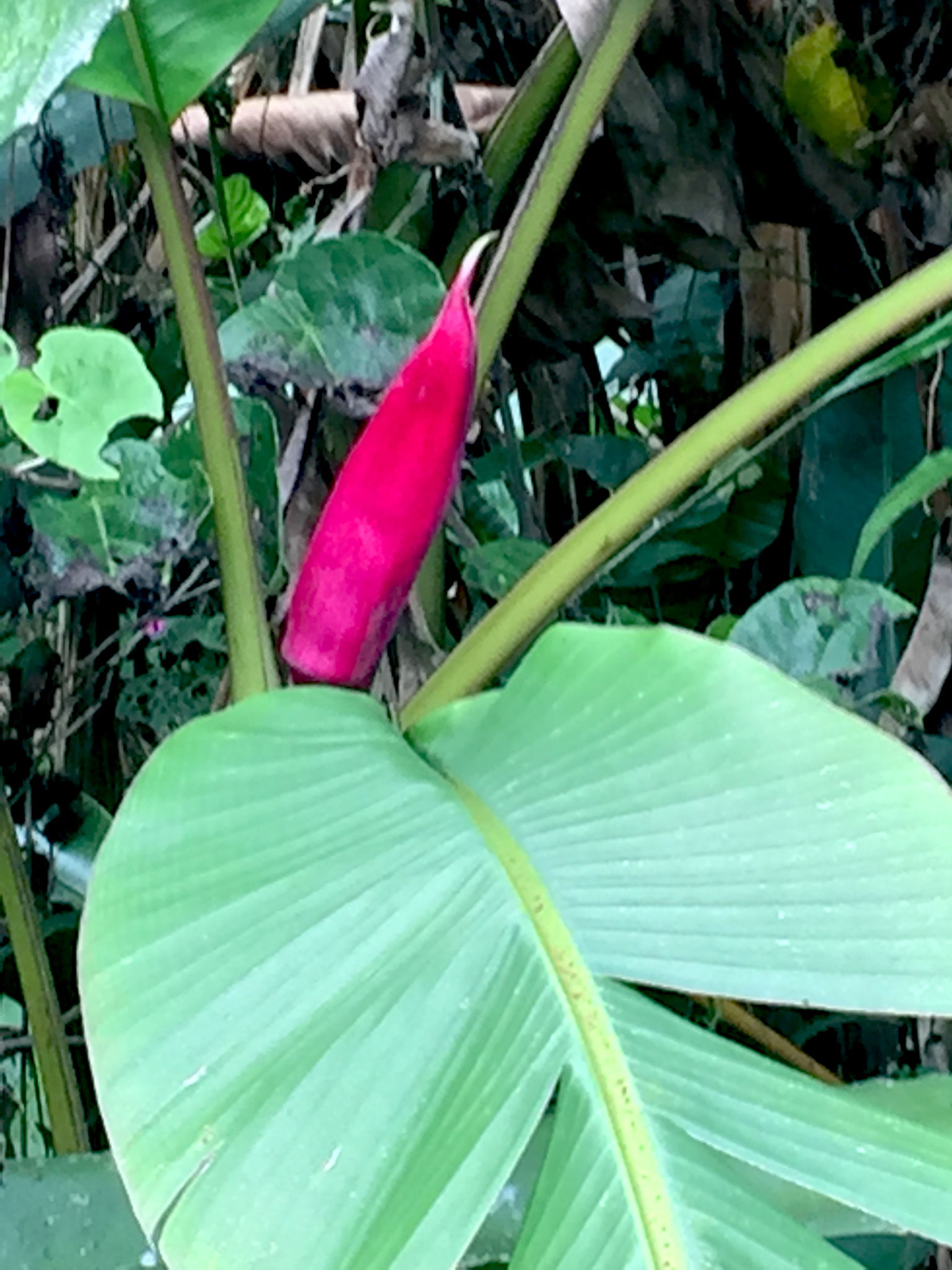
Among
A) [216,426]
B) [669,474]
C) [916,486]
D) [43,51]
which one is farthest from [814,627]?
[43,51]

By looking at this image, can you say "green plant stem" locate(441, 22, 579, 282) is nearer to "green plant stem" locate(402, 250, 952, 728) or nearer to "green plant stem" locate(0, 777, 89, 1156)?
"green plant stem" locate(402, 250, 952, 728)

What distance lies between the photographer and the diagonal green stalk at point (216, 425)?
1.53ft

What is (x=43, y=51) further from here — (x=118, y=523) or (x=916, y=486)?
(x=916, y=486)

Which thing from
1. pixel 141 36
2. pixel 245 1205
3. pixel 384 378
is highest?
pixel 141 36

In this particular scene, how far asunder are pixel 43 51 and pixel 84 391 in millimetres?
97

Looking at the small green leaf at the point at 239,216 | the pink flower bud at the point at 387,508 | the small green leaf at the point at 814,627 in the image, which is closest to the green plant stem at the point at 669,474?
the pink flower bud at the point at 387,508

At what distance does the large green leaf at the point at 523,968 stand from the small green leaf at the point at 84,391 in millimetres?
104

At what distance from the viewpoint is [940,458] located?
577 mm

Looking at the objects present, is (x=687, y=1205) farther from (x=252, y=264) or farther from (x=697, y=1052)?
(x=252, y=264)

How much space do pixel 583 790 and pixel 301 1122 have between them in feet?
0.37

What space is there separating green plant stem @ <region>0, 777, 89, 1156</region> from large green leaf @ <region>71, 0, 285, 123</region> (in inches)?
11.3

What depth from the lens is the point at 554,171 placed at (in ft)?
1.68

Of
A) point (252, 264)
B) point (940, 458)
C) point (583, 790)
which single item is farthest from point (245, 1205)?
point (252, 264)

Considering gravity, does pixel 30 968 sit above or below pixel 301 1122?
below
